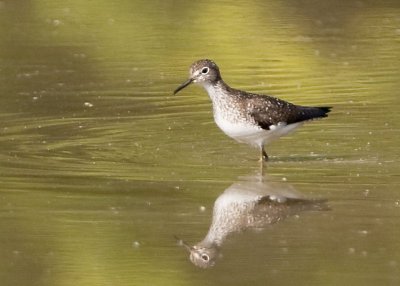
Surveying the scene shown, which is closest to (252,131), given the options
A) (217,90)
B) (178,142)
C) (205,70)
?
(217,90)

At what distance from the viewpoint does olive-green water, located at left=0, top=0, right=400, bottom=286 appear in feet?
Result: 31.7

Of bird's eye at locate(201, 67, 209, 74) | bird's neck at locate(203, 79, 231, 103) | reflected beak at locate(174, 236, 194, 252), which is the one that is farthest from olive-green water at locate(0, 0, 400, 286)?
bird's eye at locate(201, 67, 209, 74)

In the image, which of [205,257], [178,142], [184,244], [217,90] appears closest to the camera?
[205,257]

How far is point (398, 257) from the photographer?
9.65 metres

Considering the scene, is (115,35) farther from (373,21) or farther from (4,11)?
(373,21)

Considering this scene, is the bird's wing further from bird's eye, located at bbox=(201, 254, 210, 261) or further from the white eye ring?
bird's eye, located at bbox=(201, 254, 210, 261)

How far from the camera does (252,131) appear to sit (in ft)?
40.9

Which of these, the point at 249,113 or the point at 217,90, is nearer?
the point at 249,113

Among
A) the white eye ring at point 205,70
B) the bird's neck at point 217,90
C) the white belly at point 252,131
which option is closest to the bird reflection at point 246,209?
the white belly at point 252,131

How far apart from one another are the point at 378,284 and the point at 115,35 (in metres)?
9.40

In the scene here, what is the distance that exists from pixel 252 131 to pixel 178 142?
0.95m

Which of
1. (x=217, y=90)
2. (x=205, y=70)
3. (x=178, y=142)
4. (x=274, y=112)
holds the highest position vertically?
(x=205, y=70)

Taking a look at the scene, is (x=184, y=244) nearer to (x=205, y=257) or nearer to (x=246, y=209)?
(x=205, y=257)

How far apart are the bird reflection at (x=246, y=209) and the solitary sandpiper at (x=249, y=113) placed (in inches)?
31.2
